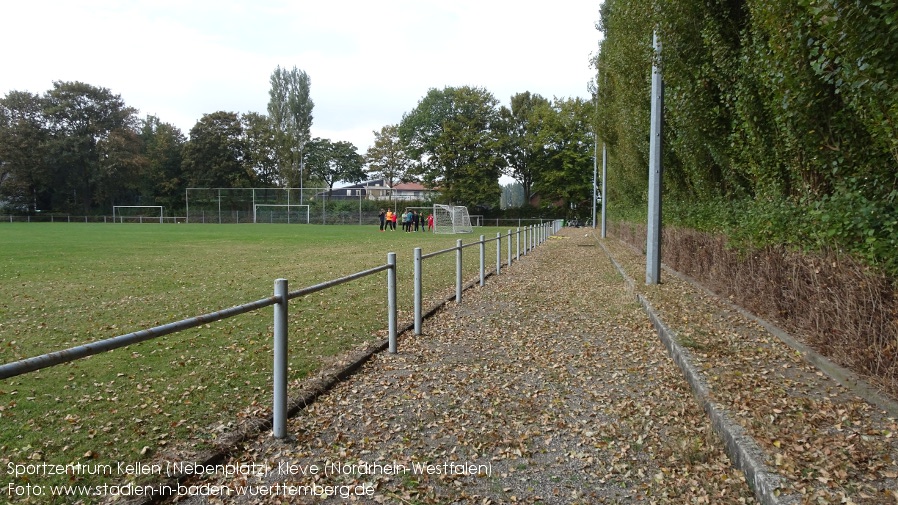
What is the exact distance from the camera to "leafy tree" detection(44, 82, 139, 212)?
65438 millimetres

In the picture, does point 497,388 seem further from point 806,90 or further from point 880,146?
point 806,90

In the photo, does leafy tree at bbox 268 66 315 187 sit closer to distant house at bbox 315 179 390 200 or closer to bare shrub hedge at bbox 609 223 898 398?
distant house at bbox 315 179 390 200

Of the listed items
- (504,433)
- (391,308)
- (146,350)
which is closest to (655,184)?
(391,308)

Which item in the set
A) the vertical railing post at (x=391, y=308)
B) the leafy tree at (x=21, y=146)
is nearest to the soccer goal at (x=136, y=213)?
the leafy tree at (x=21, y=146)

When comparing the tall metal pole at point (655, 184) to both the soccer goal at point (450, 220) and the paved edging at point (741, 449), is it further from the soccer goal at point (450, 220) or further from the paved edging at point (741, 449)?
the soccer goal at point (450, 220)

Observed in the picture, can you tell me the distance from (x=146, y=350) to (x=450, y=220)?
42718mm

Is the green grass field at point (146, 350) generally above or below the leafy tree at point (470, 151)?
below

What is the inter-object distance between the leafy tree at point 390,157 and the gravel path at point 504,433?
70605 millimetres

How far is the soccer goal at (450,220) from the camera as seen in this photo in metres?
45.3

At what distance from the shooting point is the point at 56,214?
66500mm

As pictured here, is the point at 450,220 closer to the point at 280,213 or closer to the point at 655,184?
the point at 280,213

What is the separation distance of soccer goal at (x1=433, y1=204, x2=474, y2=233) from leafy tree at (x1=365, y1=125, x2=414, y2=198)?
26839mm

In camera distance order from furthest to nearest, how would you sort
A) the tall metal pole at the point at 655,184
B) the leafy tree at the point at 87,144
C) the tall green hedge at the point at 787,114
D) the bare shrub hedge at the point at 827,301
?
the leafy tree at the point at 87,144 → the tall metal pole at the point at 655,184 → the tall green hedge at the point at 787,114 → the bare shrub hedge at the point at 827,301

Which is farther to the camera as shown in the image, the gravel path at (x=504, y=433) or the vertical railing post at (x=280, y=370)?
the vertical railing post at (x=280, y=370)
